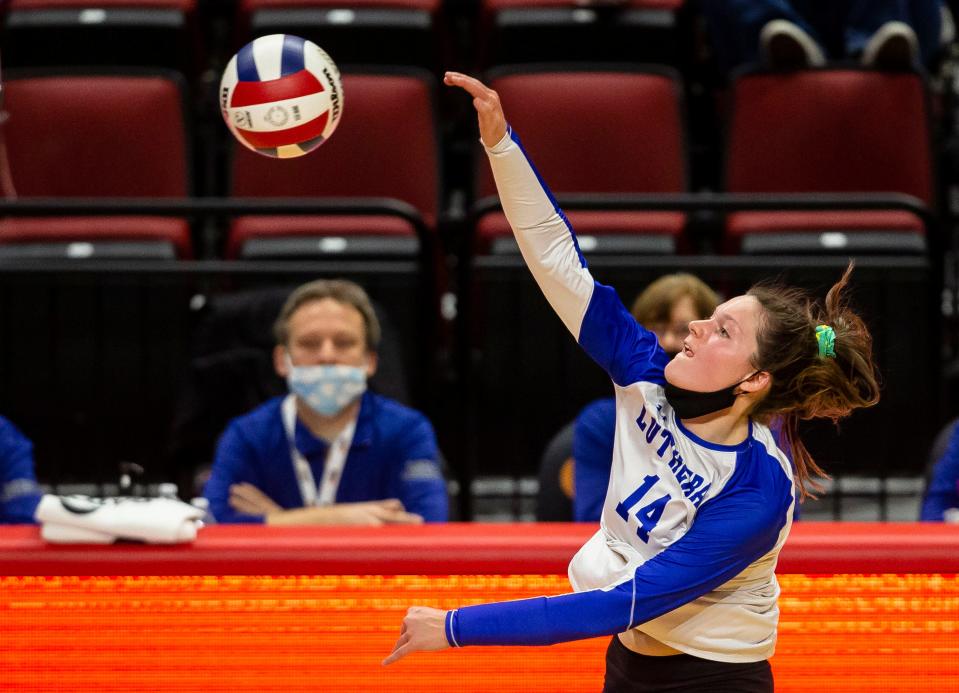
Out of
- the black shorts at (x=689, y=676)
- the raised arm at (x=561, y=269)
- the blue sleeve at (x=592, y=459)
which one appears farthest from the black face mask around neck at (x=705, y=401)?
the blue sleeve at (x=592, y=459)

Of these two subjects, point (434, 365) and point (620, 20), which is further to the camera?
point (620, 20)

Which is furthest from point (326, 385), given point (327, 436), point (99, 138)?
point (99, 138)

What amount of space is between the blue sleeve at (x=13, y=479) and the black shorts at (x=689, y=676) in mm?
2320

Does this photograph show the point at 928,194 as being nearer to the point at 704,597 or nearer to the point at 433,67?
the point at 433,67

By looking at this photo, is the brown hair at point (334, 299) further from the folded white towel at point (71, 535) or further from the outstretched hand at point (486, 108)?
the outstretched hand at point (486, 108)

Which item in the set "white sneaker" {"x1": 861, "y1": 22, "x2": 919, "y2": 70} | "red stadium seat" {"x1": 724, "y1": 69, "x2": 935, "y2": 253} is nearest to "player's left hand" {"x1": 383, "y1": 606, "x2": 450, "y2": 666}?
"red stadium seat" {"x1": 724, "y1": 69, "x2": 935, "y2": 253}

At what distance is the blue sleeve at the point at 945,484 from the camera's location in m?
4.14

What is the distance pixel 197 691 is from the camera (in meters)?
2.72

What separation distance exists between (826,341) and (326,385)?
2059mm

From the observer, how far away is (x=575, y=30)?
6234 mm

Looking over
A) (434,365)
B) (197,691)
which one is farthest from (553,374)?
(197,691)

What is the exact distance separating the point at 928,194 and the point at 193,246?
3150 mm

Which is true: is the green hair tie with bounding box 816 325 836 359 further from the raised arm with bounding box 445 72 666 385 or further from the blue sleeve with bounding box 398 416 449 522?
the blue sleeve with bounding box 398 416 449 522

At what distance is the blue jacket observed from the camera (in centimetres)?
417
